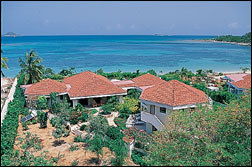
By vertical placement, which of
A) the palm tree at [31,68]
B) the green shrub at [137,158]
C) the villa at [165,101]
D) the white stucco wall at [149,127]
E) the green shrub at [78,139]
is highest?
the palm tree at [31,68]

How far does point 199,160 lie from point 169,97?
10587 millimetres

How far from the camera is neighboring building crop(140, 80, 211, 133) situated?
21.9 metres

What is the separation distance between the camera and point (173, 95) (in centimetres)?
2280

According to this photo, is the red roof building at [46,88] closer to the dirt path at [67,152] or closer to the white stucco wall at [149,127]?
the dirt path at [67,152]

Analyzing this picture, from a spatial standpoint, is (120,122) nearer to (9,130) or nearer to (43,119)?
(43,119)

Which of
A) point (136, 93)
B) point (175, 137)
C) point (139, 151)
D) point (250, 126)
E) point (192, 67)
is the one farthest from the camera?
point (192, 67)

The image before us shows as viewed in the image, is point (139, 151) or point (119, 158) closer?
point (119, 158)

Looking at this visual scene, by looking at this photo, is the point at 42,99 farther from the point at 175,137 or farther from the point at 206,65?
the point at 206,65

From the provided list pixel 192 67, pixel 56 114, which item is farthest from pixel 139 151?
pixel 192 67

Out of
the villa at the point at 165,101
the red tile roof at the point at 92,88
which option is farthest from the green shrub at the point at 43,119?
the villa at the point at 165,101

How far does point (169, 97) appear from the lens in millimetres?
22672

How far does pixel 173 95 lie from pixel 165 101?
112 centimetres

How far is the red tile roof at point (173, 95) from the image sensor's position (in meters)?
22.2

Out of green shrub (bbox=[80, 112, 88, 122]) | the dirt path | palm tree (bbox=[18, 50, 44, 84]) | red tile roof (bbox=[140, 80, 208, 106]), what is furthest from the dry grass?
palm tree (bbox=[18, 50, 44, 84])
